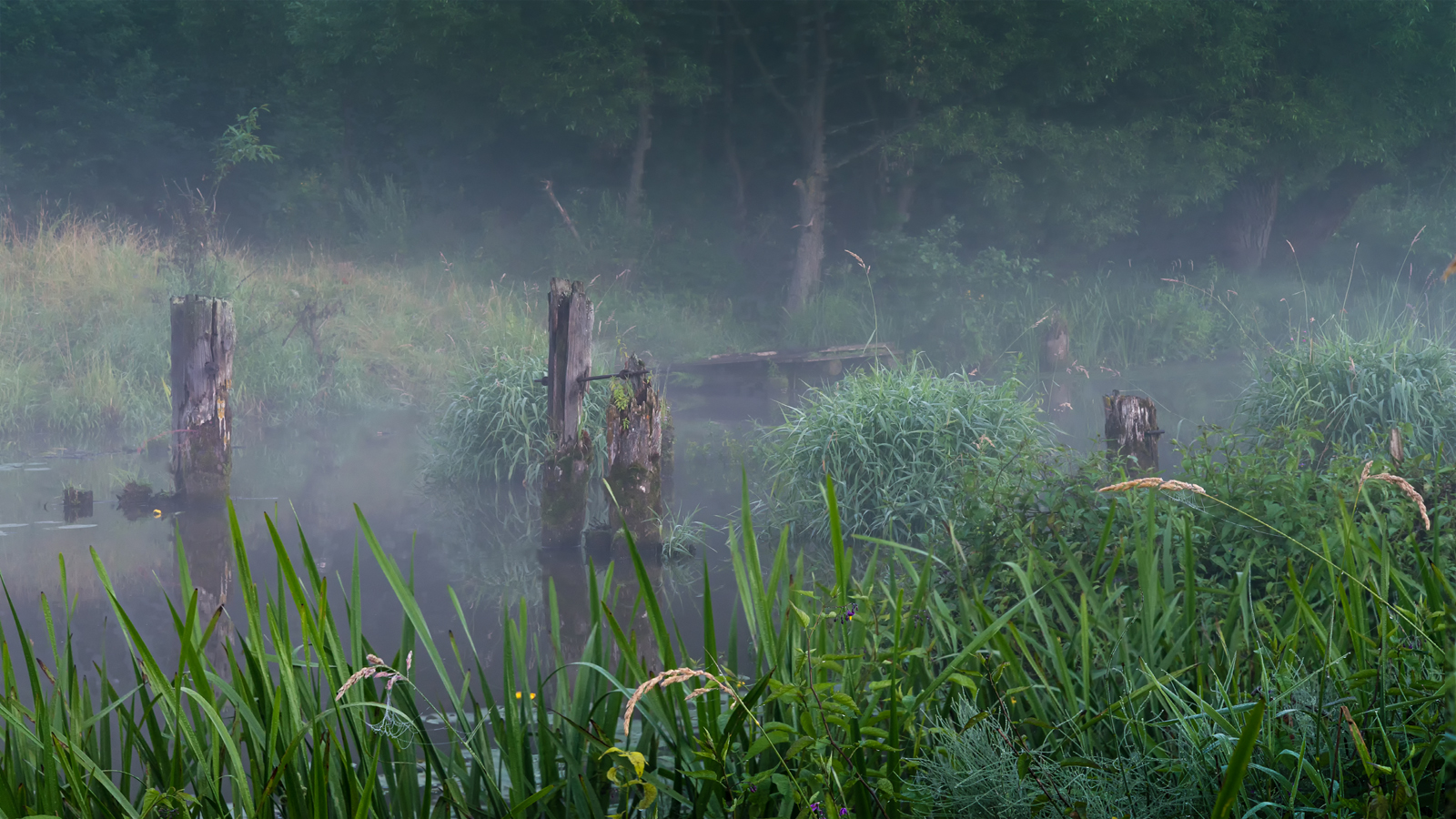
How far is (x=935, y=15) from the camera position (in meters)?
16.2

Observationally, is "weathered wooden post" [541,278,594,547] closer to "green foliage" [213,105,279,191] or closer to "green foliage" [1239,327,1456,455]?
"green foliage" [1239,327,1456,455]

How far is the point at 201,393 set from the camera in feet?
23.4

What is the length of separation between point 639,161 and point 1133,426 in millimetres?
14969

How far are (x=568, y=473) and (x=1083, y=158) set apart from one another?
14.5m

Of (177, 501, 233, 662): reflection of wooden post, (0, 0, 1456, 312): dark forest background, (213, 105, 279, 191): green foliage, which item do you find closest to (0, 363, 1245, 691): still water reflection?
(177, 501, 233, 662): reflection of wooden post

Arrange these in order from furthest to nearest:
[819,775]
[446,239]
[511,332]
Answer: [446,239], [511,332], [819,775]

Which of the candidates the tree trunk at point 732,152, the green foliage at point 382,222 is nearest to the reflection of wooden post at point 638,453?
the tree trunk at point 732,152

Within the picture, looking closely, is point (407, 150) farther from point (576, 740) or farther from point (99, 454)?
point (576, 740)

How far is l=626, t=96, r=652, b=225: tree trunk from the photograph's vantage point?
19016 millimetres

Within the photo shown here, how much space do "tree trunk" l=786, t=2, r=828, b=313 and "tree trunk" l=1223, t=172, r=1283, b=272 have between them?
8720 millimetres

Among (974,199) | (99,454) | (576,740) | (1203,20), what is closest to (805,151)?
(974,199)

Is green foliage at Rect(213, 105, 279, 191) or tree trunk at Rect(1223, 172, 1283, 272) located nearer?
green foliage at Rect(213, 105, 279, 191)

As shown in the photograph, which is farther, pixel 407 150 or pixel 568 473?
pixel 407 150

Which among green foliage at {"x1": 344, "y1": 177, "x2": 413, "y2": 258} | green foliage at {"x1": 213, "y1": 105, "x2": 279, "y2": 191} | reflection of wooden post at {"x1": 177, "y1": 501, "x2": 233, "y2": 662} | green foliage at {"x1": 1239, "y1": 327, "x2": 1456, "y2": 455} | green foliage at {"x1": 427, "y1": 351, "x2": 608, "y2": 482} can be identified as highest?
green foliage at {"x1": 213, "y1": 105, "x2": 279, "y2": 191}
